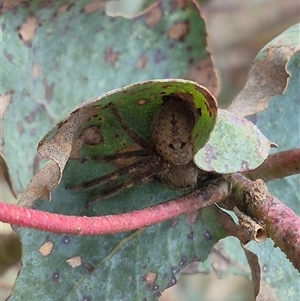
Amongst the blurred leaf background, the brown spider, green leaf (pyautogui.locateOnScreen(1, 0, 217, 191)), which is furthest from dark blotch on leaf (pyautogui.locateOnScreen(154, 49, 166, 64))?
the blurred leaf background

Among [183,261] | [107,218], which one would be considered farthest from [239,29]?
[107,218]

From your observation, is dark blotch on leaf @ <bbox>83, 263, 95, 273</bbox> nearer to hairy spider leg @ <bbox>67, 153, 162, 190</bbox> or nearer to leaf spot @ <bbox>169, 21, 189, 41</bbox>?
hairy spider leg @ <bbox>67, 153, 162, 190</bbox>

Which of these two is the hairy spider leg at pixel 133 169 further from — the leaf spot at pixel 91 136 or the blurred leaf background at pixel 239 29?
the blurred leaf background at pixel 239 29

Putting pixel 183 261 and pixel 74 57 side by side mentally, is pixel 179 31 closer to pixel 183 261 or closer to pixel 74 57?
pixel 74 57

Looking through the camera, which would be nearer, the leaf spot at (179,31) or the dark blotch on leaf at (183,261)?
the dark blotch on leaf at (183,261)

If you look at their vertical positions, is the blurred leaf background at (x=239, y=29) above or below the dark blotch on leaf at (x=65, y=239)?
below

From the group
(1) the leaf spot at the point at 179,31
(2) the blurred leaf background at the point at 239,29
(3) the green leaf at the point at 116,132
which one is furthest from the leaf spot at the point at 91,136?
(2) the blurred leaf background at the point at 239,29

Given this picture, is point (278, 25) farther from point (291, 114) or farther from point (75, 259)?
point (75, 259)
